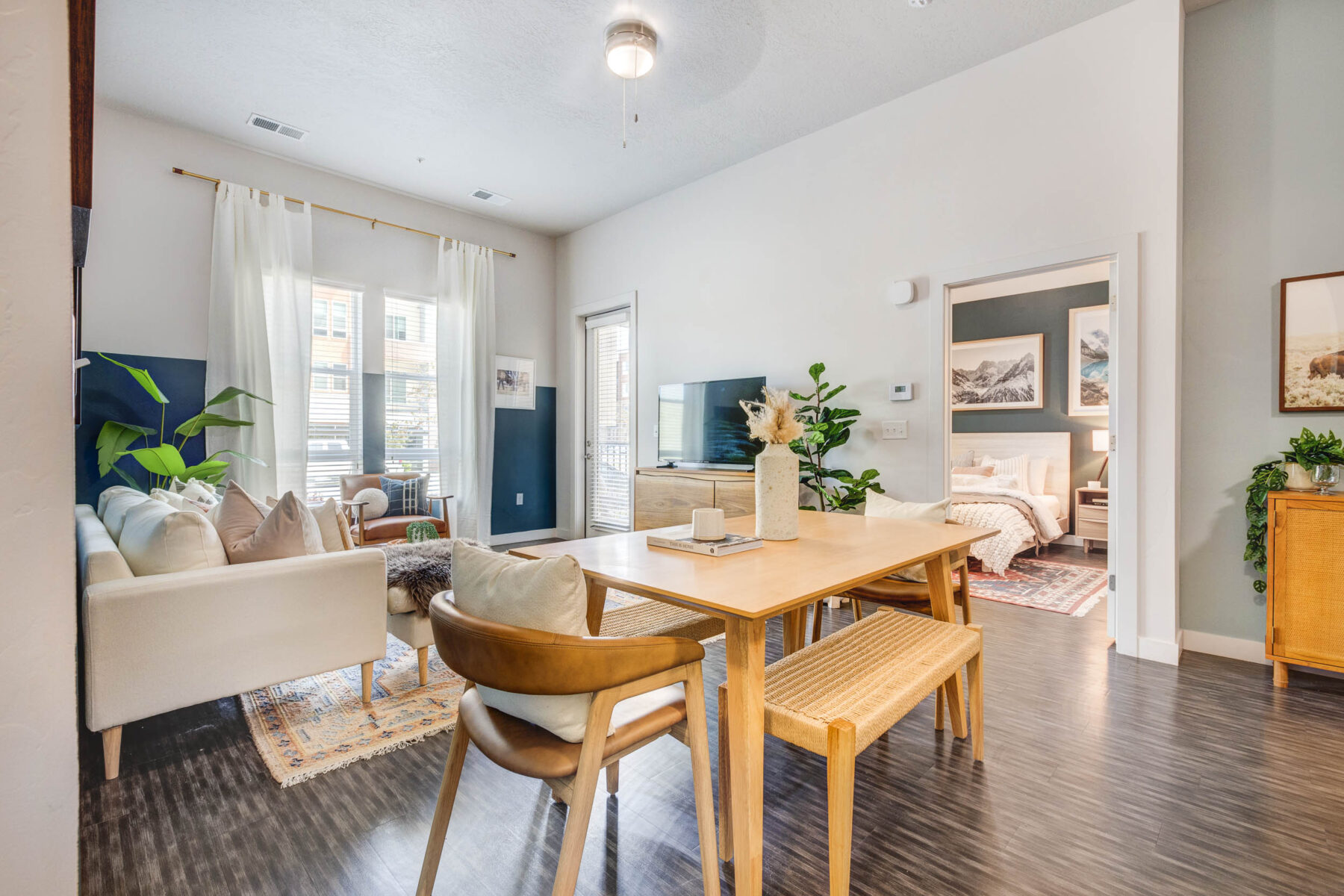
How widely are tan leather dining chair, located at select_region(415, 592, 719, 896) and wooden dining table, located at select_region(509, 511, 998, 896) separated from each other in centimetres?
9

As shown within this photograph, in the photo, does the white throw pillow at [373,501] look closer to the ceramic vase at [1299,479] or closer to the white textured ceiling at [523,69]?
the white textured ceiling at [523,69]

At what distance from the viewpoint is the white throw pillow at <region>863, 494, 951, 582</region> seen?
2.43m

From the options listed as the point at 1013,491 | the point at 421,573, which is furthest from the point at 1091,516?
the point at 421,573

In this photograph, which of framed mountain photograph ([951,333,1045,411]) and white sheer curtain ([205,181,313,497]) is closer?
white sheer curtain ([205,181,313,497])

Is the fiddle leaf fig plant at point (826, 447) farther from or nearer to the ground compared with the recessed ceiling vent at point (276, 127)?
nearer to the ground

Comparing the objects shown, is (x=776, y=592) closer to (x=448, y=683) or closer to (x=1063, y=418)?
(x=448, y=683)

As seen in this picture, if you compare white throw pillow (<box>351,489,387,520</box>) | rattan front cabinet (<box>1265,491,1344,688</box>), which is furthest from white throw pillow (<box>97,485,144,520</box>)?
rattan front cabinet (<box>1265,491,1344,688</box>)

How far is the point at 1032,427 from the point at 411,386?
6.26m

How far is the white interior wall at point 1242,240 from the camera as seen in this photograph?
2.71 meters

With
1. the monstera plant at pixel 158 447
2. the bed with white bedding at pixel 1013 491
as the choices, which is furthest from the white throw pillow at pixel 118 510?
the bed with white bedding at pixel 1013 491

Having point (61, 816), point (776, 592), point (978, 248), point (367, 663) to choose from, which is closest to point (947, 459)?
point (978, 248)

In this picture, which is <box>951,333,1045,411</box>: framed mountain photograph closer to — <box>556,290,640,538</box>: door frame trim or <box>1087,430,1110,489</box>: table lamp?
<box>1087,430,1110,489</box>: table lamp

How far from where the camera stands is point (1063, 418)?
20.1 ft

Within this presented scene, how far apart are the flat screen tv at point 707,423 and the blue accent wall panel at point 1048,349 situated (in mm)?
2443
